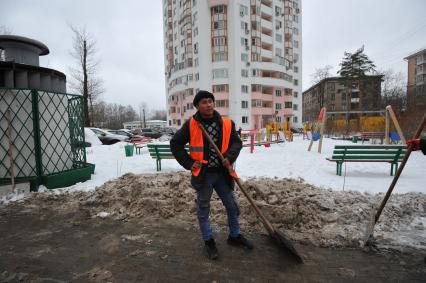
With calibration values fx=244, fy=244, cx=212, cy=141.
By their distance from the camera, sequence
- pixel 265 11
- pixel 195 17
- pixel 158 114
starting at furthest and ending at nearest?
1. pixel 158 114
2. pixel 265 11
3. pixel 195 17

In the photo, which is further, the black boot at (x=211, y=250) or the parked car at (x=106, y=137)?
the parked car at (x=106, y=137)

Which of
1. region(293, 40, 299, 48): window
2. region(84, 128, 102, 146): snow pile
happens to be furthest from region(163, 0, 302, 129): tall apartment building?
region(84, 128, 102, 146): snow pile

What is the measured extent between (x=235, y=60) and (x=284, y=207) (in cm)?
3899

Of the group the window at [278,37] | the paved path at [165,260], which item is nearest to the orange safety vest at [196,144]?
the paved path at [165,260]

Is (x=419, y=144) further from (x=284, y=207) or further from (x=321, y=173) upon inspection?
(x=321, y=173)

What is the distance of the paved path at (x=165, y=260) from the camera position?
2496mm

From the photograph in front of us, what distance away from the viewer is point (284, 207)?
3.82 meters

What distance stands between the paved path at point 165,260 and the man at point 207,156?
28cm

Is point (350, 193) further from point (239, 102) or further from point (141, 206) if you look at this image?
point (239, 102)

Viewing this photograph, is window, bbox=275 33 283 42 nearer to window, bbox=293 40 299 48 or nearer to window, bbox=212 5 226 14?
window, bbox=293 40 299 48

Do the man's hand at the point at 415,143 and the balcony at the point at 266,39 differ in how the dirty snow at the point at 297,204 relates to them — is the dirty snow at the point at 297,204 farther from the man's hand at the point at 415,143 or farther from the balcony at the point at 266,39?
the balcony at the point at 266,39

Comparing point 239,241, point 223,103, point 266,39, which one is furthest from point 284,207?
point 266,39

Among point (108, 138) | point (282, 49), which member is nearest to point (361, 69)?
point (282, 49)

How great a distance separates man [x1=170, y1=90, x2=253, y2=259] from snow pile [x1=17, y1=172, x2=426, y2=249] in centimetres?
96
